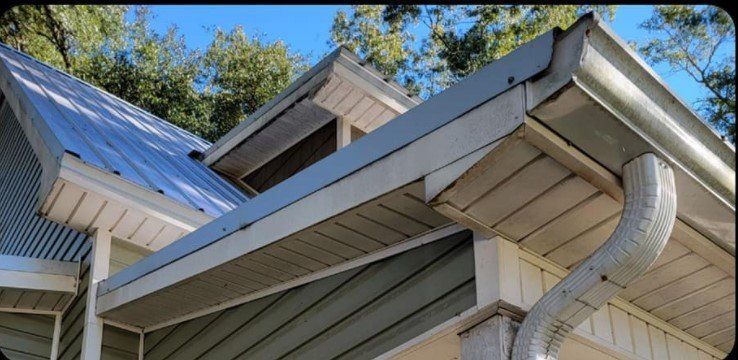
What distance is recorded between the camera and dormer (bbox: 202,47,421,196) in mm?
7074

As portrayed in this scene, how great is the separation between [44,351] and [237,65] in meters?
17.6

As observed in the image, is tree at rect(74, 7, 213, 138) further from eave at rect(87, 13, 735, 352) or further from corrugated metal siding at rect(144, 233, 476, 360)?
eave at rect(87, 13, 735, 352)

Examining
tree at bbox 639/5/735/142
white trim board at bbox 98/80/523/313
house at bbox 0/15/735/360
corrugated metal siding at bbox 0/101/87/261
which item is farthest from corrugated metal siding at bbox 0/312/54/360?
tree at bbox 639/5/735/142

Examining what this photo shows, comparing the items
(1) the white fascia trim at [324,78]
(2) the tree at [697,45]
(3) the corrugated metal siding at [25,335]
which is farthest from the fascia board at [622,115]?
(2) the tree at [697,45]

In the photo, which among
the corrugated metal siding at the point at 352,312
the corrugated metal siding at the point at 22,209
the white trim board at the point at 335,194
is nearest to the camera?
the white trim board at the point at 335,194

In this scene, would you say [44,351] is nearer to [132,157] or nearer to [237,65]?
[132,157]

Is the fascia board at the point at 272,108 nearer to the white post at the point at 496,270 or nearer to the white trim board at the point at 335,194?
the white trim board at the point at 335,194

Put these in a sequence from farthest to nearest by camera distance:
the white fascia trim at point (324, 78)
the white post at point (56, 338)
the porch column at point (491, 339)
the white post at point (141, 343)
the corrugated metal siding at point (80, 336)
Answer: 1. the white fascia trim at point (324, 78)
2. the white post at point (56, 338)
3. the white post at point (141, 343)
4. the corrugated metal siding at point (80, 336)
5. the porch column at point (491, 339)

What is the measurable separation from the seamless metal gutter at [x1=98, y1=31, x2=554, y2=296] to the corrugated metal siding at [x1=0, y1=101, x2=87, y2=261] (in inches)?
83.3

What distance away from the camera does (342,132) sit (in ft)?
23.8

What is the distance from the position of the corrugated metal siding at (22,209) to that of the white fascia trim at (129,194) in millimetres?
782

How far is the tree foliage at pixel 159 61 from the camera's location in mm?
20016

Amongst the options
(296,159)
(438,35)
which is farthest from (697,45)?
(296,159)

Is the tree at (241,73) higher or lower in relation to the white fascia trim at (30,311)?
higher
